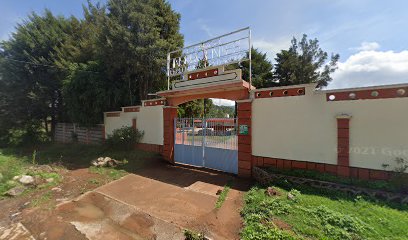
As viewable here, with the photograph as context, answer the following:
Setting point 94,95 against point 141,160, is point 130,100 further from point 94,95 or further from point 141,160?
point 141,160

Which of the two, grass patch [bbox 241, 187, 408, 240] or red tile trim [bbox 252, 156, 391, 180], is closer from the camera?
grass patch [bbox 241, 187, 408, 240]

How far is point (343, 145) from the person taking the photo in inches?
213

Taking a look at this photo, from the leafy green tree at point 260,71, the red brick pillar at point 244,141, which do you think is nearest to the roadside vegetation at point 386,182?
the red brick pillar at point 244,141

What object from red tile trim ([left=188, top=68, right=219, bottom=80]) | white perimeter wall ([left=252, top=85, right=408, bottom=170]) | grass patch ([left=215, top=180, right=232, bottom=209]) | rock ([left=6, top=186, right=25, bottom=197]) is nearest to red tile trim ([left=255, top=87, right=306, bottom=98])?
white perimeter wall ([left=252, top=85, right=408, bottom=170])

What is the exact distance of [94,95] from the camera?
11.8m

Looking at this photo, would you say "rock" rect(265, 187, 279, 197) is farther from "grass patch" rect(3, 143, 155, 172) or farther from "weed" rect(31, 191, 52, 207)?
"weed" rect(31, 191, 52, 207)

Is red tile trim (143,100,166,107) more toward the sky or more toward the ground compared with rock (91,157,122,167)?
more toward the sky

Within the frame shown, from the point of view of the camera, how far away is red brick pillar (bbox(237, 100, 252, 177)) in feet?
22.9

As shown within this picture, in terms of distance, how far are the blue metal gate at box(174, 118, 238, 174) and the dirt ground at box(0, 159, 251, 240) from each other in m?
0.66

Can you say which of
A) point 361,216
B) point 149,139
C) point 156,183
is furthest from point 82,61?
point 361,216

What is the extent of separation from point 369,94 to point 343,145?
1.40 m

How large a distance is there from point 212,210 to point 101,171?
547 centimetres

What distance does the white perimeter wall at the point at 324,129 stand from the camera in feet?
16.0

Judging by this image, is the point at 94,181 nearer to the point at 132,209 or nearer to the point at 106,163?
the point at 106,163
